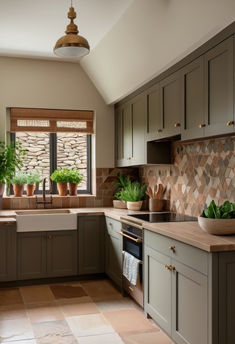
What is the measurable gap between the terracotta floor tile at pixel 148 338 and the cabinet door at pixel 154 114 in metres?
1.93

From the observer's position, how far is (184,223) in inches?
139

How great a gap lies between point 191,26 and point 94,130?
9.22 ft

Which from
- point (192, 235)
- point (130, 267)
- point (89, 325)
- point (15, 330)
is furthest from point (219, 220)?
point (15, 330)

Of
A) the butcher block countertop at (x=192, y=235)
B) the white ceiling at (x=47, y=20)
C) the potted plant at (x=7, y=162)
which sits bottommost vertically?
the butcher block countertop at (x=192, y=235)

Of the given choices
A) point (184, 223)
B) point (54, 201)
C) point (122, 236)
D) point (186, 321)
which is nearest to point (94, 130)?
point (54, 201)

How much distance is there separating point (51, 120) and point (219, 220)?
340 cm

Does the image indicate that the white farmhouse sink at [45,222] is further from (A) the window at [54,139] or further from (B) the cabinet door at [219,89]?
(B) the cabinet door at [219,89]

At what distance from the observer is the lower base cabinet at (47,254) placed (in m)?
4.70

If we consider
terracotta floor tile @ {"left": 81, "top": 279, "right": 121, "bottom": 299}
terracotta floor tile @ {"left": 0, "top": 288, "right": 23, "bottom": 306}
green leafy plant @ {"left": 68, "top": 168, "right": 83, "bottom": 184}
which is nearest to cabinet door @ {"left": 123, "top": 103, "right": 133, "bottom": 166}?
green leafy plant @ {"left": 68, "top": 168, "right": 83, "bottom": 184}

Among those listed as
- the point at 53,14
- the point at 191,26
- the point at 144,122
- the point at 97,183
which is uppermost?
the point at 53,14

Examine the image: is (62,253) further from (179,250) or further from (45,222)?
(179,250)

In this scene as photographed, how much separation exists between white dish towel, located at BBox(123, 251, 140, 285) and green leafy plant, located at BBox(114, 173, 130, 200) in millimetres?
1459

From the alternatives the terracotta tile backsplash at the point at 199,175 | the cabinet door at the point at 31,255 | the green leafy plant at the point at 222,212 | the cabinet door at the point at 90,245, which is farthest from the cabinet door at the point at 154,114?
the cabinet door at the point at 31,255

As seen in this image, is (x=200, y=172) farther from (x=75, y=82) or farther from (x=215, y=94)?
(x=75, y=82)
